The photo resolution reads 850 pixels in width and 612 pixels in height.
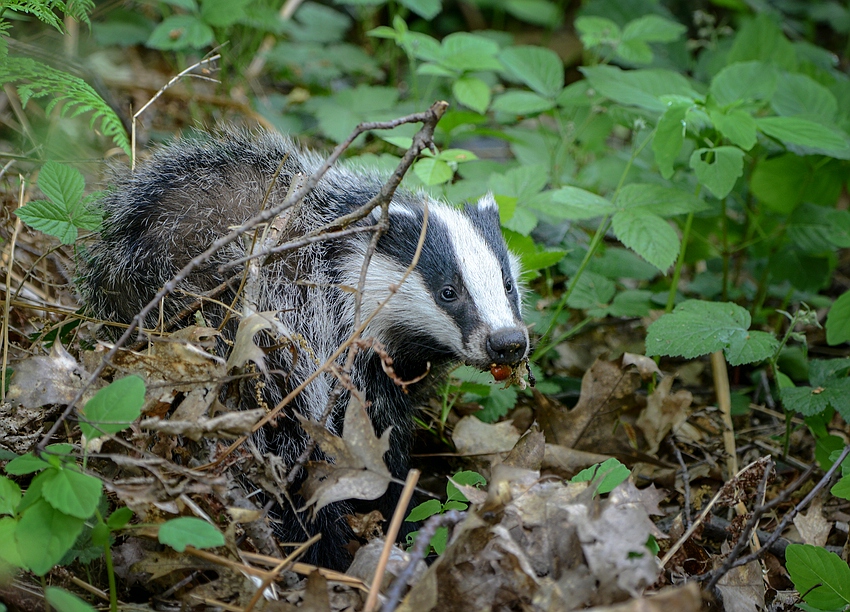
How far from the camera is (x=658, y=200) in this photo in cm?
465

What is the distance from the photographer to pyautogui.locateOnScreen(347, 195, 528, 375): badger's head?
3.78 m

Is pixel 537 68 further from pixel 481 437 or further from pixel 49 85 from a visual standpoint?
pixel 49 85

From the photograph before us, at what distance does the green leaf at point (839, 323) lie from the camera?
4.36 meters

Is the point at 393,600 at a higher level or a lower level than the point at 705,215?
higher

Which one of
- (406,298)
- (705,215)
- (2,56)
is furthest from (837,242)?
(2,56)

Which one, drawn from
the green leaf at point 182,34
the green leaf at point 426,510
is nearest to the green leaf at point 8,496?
the green leaf at point 426,510

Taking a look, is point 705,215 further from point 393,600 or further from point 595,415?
point 393,600

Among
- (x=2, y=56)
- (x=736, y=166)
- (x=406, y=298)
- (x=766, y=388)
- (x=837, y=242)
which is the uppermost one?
(x=2, y=56)

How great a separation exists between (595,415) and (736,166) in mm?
1622

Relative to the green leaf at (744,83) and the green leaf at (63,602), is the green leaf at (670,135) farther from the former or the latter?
the green leaf at (63,602)

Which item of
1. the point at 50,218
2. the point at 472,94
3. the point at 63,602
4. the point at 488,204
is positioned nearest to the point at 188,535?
the point at 63,602

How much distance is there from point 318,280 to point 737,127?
2525 mm

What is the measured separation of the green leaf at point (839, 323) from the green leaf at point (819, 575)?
158cm

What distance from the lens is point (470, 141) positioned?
775 cm
